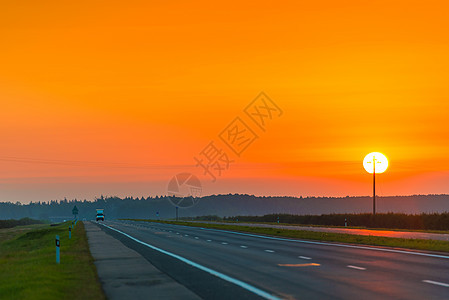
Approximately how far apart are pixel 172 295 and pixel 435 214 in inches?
2121

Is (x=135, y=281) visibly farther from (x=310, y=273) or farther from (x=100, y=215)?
(x=100, y=215)

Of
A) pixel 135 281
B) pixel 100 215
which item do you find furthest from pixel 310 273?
pixel 100 215

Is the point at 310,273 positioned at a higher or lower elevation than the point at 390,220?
lower

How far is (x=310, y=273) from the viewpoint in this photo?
17438mm

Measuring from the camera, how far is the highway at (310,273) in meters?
13.4

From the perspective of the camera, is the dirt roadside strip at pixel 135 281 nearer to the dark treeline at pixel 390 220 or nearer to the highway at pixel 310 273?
the highway at pixel 310 273

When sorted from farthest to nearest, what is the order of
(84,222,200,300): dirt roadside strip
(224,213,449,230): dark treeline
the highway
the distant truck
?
the distant truck → (224,213,449,230): dark treeline → (84,222,200,300): dirt roadside strip → the highway

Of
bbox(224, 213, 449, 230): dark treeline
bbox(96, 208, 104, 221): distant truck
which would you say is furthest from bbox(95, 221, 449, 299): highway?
bbox(96, 208, 104, 221): distant truck

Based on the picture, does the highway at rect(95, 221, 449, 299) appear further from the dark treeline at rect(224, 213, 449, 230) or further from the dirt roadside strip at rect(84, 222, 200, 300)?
the dark treeline at rect(224, 213, 449, 230)

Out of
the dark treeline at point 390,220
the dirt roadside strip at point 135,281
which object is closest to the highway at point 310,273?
the dirt roadside strip at point 135,281

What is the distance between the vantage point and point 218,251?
90.6 ft

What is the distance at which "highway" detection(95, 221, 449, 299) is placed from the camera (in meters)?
13.4

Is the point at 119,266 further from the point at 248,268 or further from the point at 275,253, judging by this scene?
the point at 275,253

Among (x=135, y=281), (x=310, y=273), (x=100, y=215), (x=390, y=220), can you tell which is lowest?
(x=135, y=281)
